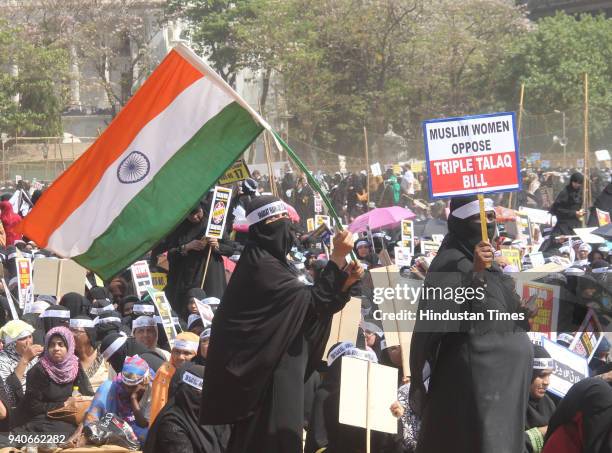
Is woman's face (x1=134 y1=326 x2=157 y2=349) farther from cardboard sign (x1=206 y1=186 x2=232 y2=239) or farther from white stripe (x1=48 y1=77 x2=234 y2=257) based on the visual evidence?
white stripe (x1=48 y1=77 x2=234 y2=257)

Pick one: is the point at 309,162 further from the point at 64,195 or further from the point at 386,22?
the point at 64,195

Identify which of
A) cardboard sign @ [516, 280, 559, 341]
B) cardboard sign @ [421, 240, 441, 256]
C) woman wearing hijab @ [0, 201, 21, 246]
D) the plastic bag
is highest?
woman wearing hijab @ [0, 201, 21, 246]

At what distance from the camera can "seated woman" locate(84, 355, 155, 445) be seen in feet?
24.8

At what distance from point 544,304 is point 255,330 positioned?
194 centimetres

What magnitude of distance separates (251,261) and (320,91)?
3623 cm

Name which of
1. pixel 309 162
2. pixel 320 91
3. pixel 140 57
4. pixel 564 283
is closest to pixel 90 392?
pixel 564 283

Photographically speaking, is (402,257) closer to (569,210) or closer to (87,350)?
(569,210)

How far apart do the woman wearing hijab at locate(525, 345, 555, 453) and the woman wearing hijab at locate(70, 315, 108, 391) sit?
11.2 feet

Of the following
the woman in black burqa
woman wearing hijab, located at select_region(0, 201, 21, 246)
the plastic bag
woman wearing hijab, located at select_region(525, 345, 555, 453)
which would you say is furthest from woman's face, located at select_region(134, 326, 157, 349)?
woman wearing hijab, located at select_region(0, 201, 21, 246)

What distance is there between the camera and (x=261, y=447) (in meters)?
5.56

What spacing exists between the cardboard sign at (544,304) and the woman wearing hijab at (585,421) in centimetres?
194

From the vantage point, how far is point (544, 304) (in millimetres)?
6836

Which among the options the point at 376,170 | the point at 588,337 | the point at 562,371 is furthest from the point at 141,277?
the point at 376,170

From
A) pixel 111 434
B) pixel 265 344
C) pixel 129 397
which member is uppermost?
pixel 265 344
